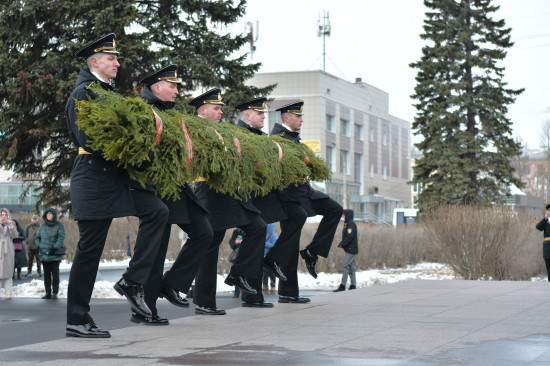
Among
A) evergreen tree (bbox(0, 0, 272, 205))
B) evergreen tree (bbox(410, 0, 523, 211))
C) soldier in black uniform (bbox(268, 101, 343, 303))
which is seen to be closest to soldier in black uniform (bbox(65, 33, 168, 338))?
soldier in black uniform (bbox(268, 101, 343, 303))

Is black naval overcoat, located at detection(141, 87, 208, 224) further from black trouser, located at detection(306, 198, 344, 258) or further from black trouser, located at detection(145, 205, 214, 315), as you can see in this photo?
black trouser, located at detection(306, 198, 344, 258)

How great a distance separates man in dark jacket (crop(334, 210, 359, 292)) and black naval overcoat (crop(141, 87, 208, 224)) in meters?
10.7

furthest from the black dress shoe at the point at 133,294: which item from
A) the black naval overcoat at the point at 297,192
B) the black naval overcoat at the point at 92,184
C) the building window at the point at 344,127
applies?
the building window at the point at 344,127

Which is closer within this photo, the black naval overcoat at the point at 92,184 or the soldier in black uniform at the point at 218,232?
the black naval overcoat at the point at 92,184

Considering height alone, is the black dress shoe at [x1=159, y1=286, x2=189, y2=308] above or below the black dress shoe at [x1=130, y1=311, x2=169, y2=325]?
above

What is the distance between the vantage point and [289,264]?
9.92m

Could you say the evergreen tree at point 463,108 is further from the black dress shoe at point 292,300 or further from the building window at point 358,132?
the building window at point 358,132

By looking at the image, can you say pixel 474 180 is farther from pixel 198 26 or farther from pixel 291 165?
pixel 291 165

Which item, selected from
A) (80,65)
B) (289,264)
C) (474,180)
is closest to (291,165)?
(289,264)

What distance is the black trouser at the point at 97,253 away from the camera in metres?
6.91

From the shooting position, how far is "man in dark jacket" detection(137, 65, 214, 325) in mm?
7852

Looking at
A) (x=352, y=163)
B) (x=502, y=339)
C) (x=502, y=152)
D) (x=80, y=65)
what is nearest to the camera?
(x=502, y=339)

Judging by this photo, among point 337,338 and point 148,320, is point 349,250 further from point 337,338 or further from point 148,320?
point 337,338

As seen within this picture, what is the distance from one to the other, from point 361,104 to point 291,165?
236 feet
